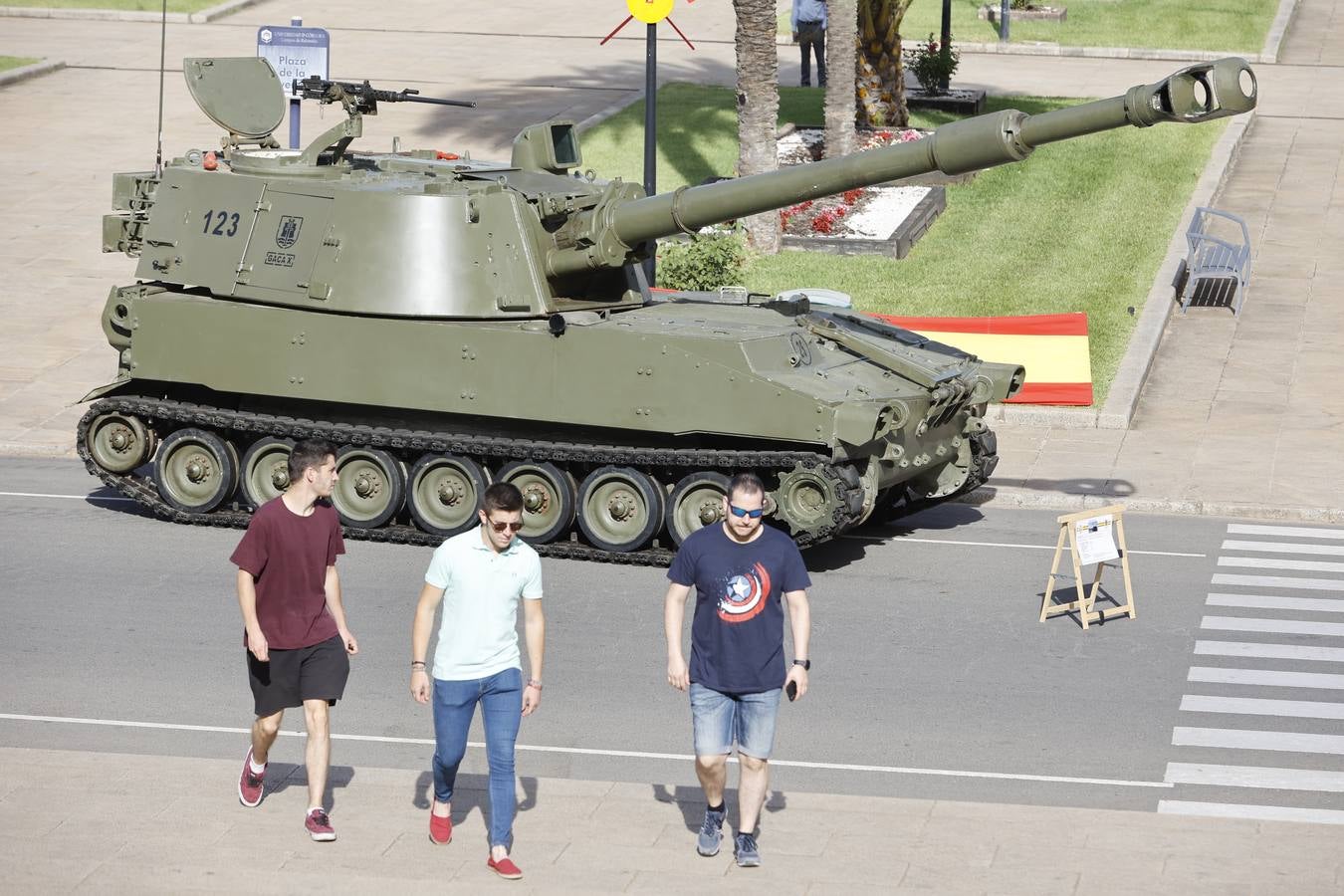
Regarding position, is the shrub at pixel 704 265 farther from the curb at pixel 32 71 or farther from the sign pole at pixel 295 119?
the curb at pixel 32 71

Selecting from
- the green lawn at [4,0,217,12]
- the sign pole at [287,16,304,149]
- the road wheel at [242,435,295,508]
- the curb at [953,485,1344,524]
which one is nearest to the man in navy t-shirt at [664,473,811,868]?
the road wheel at [242,435,295,508]

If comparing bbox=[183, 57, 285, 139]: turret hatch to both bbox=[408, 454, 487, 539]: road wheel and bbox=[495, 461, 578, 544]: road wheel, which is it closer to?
bbox=[408, 454, 487, 539]: road wheel

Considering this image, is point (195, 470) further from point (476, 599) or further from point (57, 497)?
point (476, 599)

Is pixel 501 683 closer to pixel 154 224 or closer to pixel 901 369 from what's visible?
pixel 901 369

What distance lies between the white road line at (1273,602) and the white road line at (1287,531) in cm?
204

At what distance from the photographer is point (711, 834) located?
32.0ft

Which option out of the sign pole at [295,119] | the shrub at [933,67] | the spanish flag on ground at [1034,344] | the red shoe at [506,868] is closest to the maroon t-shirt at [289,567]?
the red shoe at [506,868]

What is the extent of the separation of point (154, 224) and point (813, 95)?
17791mm

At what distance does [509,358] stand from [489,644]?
6691mm

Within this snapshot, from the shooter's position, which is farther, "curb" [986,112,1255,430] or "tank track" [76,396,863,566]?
"curb" [986,112,1255,430]

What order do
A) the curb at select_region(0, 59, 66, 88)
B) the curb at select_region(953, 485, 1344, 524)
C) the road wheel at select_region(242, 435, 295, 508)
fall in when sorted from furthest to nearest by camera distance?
the curb at select_region(0, 59, 66, 88) → the curb at select_region(953, 485, 1344, 524) → the road wheel at select_region(242, 435, 295, 508)

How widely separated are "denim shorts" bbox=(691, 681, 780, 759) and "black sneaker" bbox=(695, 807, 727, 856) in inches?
11.3

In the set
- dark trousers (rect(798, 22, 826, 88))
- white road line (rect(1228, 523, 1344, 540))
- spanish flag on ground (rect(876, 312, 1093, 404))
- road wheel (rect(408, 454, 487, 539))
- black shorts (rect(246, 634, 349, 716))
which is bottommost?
white road line (rect(1228, 523, 1344, 540))

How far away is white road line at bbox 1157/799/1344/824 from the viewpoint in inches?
424
